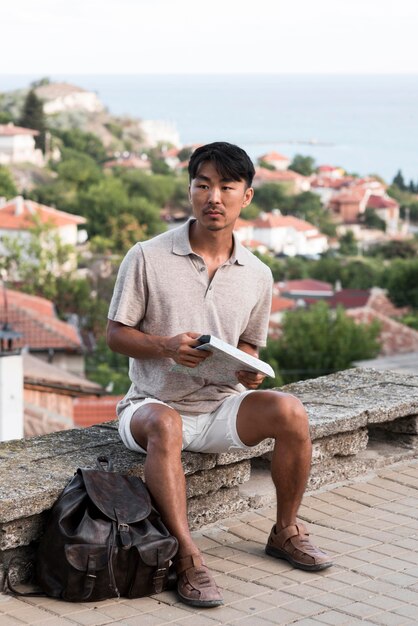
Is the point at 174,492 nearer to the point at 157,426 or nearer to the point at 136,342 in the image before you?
the point at 157,426

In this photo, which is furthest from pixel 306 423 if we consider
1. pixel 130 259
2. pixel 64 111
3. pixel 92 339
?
pixel 64 111

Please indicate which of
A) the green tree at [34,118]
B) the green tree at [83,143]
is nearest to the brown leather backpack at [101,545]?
the green tree at [34,118]

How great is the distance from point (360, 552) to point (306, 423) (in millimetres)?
486

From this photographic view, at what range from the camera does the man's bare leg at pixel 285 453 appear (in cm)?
380

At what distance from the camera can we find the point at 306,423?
12.5 feet

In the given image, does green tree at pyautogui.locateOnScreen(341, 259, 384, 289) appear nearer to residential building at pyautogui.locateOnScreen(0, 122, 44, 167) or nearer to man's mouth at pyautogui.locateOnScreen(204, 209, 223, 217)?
residential building at pyautogui.locateOnScreen(0, 122, 44, 167)

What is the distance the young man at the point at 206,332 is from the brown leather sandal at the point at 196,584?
16.0 inches

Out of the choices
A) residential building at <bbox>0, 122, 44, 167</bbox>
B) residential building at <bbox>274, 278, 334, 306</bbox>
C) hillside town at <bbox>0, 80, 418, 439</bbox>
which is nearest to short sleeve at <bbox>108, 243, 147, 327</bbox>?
hillside town at <bbox>0, 80, 418, 439</bbox>

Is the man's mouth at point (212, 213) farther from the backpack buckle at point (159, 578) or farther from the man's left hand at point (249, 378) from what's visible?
the backpack buckle at point (159, 578)

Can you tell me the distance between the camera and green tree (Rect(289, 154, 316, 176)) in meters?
149

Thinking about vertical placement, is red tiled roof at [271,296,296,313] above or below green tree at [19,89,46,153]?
below

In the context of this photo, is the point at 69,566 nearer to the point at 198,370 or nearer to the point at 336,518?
the point at 198,370

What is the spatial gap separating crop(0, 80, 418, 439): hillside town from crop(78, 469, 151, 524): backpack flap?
9.84 meters

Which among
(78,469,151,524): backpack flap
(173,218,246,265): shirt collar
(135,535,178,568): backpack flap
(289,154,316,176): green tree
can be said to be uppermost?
(173,218,246,265): shirt collar
